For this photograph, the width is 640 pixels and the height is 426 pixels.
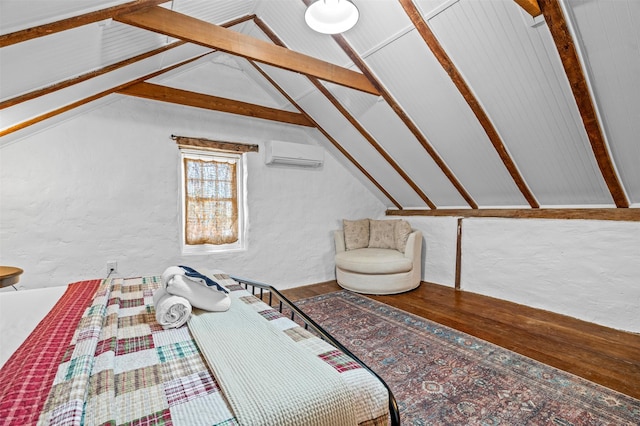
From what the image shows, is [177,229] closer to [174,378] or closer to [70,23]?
[70,23]

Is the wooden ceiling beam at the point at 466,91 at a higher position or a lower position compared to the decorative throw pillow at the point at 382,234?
higher

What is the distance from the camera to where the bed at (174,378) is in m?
0.79

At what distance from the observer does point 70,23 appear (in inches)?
51.3

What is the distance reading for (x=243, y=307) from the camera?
1553mm

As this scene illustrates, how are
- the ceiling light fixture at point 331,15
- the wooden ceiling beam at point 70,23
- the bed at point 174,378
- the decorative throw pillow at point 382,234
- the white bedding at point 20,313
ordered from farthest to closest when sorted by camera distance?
the decorative throw pillow at point 382,234 < the ceiling light fixture at point 331,15 < the white bedding at point 20,313 < the wooden ceiling beam at point 70,23 < the bed at point 174,378

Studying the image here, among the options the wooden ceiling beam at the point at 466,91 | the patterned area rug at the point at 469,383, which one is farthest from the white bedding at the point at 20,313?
the wooden ceiling beam at the point at 466,91

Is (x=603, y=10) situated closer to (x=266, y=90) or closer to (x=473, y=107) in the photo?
(x=473, y=107)

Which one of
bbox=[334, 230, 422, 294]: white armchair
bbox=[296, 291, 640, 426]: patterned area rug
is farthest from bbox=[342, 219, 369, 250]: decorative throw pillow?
bbox=[296, 291, 640, 426]: patterned area rug

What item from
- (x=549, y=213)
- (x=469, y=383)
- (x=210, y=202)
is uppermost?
(x=210, y=202)

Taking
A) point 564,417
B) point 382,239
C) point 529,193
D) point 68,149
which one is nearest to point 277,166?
point 382,239

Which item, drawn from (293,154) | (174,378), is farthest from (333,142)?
(174,378)

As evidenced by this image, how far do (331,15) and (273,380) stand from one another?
212 cm

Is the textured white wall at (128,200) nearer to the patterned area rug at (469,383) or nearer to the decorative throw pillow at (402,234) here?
the decorative throw pillow at (402,234)

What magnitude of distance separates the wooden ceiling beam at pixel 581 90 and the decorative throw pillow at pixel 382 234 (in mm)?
2316
